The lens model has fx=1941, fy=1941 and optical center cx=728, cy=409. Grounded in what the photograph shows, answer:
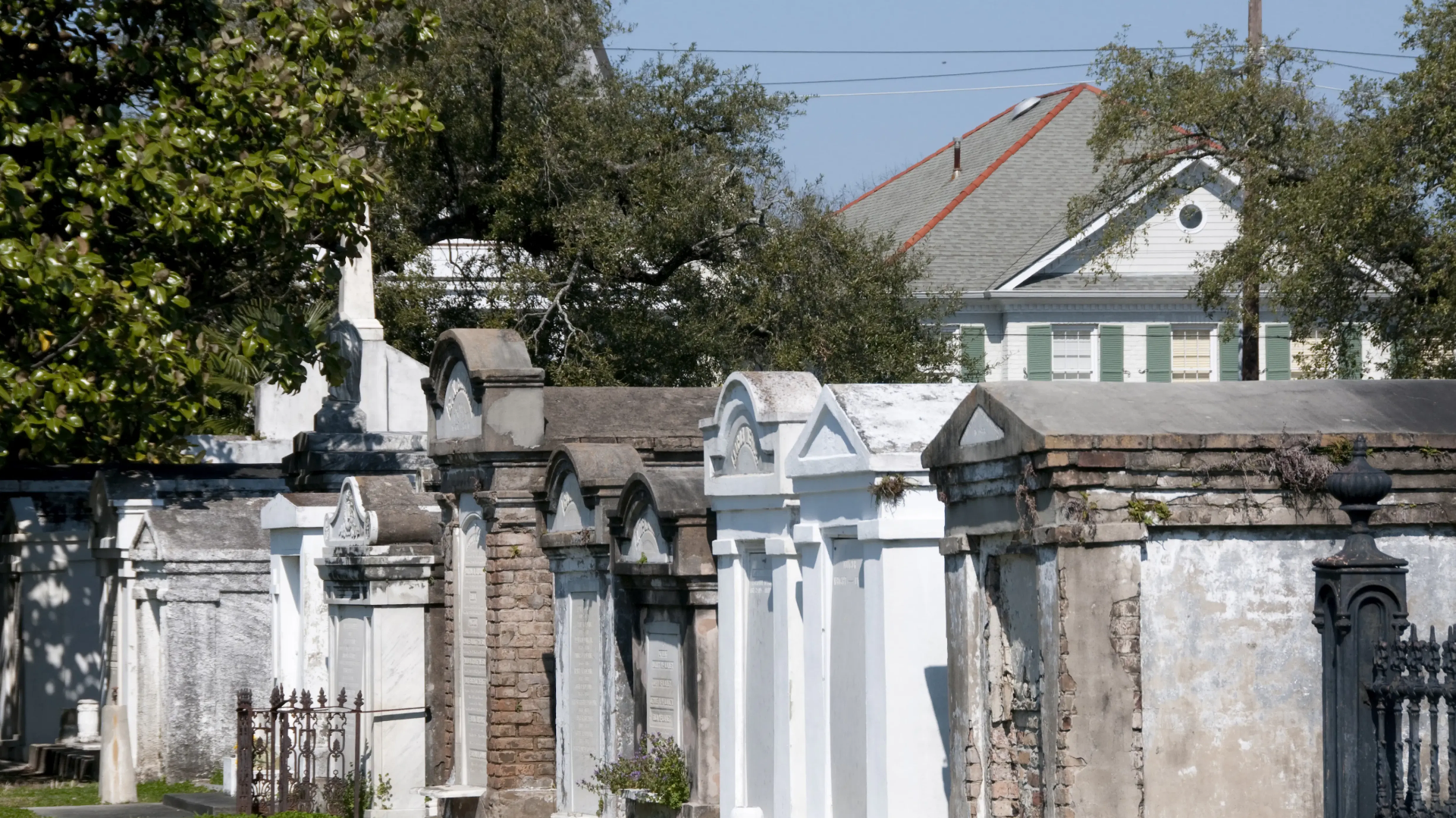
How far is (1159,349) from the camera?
34.9 m

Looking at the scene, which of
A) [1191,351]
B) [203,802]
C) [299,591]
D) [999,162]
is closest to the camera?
[203,802]

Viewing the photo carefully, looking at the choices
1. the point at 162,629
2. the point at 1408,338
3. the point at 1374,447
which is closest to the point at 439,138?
the point at 162,629

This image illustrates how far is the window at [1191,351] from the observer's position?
34969 millimetres

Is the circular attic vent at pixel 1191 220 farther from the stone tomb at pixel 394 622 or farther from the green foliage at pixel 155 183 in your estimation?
the stone tomb at pixel 394 622

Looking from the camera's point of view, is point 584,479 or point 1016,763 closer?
point 1016,763

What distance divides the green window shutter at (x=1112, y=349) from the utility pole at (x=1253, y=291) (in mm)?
4969

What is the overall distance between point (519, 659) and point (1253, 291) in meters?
11.1

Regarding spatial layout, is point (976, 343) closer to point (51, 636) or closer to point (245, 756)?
point (51, 636)

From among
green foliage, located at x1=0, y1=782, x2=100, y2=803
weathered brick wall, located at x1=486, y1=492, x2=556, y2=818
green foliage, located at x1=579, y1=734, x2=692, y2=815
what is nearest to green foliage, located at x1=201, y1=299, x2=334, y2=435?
weathered brick wall, located at x1=486, y1=492, x2=556, y2=818

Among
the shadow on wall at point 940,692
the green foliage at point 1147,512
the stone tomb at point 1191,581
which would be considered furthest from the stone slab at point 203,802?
the green foliage at point 1147,512

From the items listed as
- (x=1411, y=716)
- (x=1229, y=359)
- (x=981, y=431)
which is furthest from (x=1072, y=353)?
(x=1411, y=716)

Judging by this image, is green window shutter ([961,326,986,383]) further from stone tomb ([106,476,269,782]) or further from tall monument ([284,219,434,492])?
stone tomb ([106,476,269,782])

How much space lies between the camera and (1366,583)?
294 inches

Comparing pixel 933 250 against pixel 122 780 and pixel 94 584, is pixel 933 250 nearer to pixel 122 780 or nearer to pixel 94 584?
pixel 94 584
